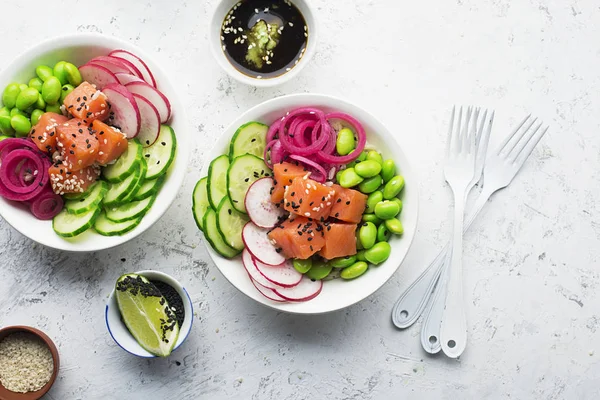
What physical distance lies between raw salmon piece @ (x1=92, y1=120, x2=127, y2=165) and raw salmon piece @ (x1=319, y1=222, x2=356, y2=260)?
87 cm

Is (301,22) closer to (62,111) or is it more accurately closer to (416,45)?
(416,45)

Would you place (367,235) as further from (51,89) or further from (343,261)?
(51,89)

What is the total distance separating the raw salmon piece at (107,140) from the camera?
251 centimetres

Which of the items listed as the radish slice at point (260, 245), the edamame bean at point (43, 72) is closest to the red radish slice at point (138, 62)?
the edamame bean at point (43, 72)

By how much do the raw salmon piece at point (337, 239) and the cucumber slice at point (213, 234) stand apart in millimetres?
392

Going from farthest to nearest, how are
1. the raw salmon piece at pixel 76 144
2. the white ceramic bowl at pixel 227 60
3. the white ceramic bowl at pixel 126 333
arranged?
the white ceramic bowl at pixel 227 60 < the white ceramic bowl at pixel 126 333 < the raw salmon piece at pixel 76 144

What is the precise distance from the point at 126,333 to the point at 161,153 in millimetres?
783

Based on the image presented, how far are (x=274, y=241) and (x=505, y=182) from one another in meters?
1.10

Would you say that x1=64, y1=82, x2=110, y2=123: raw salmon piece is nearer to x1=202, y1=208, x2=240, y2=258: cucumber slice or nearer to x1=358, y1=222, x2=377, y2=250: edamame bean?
x1=202, y1=208, x2=240, y2=258: cucumber slice

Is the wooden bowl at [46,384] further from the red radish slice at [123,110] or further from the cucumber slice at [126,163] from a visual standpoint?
the red radish slice at [123,110]

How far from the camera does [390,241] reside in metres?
2.66

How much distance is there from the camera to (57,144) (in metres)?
2.54

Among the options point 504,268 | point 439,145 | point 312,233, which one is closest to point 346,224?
point 312,233

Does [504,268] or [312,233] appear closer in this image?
[312,233]
